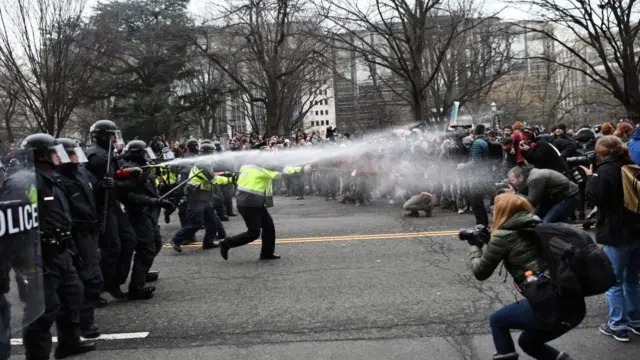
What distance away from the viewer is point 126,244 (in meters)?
6.24

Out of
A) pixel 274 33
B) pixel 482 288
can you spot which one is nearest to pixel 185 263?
pixel 482 288

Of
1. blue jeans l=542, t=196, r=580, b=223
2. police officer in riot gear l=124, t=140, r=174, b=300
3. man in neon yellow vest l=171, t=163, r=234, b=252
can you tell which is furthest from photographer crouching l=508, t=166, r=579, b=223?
man in neon yellow vest l=171, t=163, r=234, b=252

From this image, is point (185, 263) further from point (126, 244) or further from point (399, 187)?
point (399, 187)

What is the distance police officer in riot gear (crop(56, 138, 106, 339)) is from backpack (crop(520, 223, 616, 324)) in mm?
3837

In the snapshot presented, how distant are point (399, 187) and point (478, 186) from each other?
420cm

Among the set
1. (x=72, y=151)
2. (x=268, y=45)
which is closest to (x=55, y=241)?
Result: (x=72, y=151)

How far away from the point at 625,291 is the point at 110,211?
5.09 meters

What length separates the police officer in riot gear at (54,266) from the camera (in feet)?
A: 13.1

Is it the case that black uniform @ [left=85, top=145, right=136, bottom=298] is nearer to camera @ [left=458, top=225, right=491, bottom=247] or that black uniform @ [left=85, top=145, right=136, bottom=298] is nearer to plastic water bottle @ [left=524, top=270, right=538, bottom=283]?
camera @ [left=458, top=225, right=491, bottom=247]

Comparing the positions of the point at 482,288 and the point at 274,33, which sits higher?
the point at 274,33

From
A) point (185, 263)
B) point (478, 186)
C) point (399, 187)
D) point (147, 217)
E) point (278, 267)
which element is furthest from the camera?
point (399, 187)

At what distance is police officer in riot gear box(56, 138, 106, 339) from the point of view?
5.02m

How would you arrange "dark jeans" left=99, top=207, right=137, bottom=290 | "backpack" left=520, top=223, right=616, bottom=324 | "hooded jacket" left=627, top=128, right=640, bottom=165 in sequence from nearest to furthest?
"backpack" left=520, top=223, right=616, bottom=324 → "dark jeans" left=99, top=207, right=137, bottom=290 → "hooded jacket" left=627, top=128, right=640, bottom=165

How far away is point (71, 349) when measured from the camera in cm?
472
